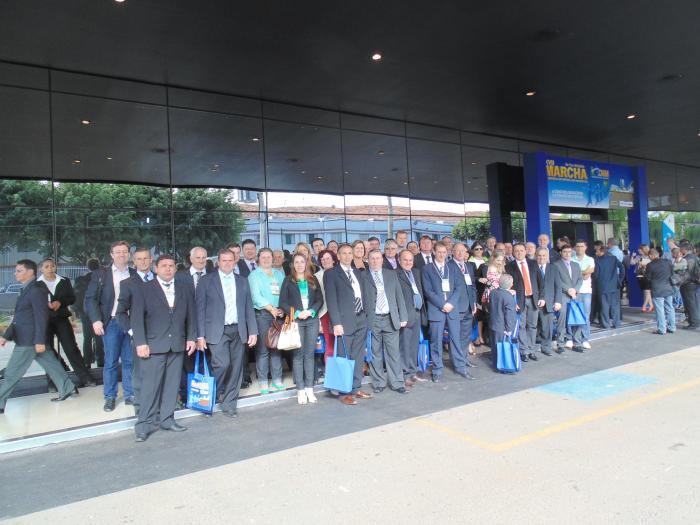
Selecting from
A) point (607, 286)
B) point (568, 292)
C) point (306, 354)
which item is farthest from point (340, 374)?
point (607, 286)

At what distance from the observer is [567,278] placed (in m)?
7.87

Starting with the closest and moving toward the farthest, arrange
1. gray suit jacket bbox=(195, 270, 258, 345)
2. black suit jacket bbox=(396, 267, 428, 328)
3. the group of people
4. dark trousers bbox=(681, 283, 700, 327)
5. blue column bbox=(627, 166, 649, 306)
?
the group of people, gray suit jacket bbox=(195, 270, 258, 345), black suit jacket bbox=(396, 267, 428, 328), dark trousers bbox=(681, 283, 700, 327), blue column bbox=(627, 166, 649, 306)

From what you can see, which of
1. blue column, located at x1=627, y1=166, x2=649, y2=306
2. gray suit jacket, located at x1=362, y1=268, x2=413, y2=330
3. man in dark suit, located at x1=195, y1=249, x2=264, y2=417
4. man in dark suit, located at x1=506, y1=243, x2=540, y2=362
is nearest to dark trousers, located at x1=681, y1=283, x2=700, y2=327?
man in dark suit, located at x1=506, y1=243, x2=540, y2=362

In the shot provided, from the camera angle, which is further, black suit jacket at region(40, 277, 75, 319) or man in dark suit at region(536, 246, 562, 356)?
man in dark suit at region(536, 246, 562, 356)

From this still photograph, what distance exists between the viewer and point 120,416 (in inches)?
207

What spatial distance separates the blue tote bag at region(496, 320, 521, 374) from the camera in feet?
A: 21.2

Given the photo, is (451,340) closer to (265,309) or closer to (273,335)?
(273,335)

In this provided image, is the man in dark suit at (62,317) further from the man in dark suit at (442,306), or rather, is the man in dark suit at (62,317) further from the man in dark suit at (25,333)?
the man in dark suit at (442,306)

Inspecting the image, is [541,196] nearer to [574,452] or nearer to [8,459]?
[574,452]

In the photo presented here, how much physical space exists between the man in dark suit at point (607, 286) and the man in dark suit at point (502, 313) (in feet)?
13.7

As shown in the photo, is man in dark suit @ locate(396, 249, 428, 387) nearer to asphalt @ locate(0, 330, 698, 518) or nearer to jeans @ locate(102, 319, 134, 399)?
asphalt @ locate(0, 330, 698, 518)

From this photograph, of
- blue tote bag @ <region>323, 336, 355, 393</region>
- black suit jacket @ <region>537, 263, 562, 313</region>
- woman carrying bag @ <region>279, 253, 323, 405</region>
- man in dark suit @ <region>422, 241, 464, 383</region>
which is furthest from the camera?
black suit jacket @ <region>537, 263, 562, 313</region>

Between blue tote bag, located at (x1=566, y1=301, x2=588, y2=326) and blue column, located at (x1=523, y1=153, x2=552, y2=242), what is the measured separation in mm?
4190

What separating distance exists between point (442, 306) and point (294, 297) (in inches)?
82.7
